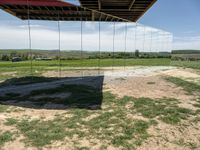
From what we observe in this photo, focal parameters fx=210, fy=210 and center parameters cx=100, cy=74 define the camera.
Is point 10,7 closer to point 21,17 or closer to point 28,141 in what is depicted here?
point 21,17

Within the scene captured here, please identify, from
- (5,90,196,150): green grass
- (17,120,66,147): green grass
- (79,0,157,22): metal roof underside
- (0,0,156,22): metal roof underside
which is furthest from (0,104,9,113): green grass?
(79,0,157,22): metal roof underside

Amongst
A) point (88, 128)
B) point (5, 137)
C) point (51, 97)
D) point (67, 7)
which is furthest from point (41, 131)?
point (67, 7)

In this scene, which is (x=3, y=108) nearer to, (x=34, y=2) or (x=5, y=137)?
(x=5, y=137)

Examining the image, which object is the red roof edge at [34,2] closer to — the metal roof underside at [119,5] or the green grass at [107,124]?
the metal roof underside at [119,5]

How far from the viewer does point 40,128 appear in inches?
146

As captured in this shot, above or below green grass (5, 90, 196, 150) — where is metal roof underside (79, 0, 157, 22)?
above

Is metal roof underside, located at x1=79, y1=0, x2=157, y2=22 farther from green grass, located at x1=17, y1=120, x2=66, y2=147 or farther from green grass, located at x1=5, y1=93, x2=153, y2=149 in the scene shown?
green grass, located at x1=17, y1=120, x2=66, y2=147

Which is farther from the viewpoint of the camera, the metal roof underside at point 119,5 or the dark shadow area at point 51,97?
the metal roof underside at point 119,5

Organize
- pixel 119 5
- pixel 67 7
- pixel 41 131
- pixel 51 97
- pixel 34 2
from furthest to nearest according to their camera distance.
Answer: pixel 119 5
pixel 67 7
pixel 34 2
pixel 51 97
pixel 41 131

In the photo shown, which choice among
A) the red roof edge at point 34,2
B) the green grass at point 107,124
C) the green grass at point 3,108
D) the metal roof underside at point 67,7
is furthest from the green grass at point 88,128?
the red roof edge at point 34,2

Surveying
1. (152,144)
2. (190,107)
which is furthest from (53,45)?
(152,144)

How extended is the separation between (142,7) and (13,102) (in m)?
7.29

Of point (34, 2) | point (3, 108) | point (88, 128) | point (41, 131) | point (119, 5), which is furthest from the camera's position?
point (119, 5)

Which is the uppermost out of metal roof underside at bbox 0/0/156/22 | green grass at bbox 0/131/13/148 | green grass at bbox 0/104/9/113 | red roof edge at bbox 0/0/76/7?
metal roof underside at bbox 0/0/156/22
